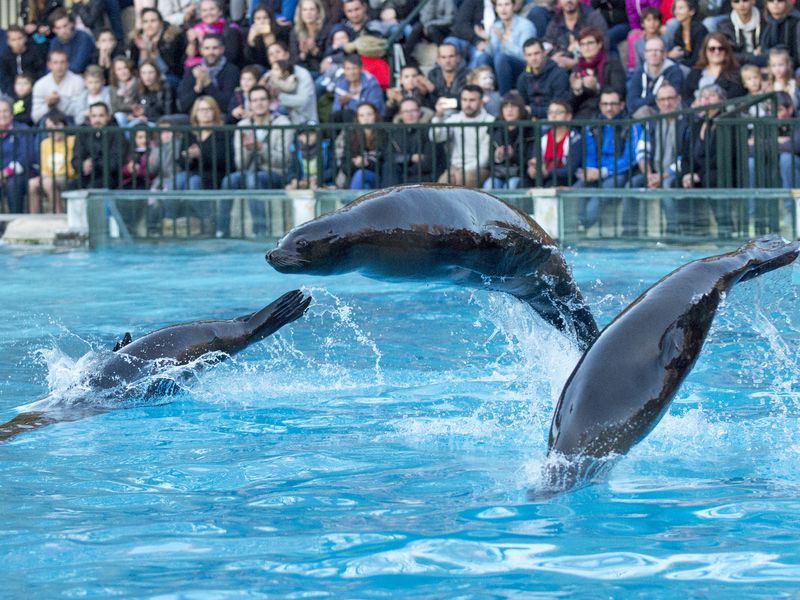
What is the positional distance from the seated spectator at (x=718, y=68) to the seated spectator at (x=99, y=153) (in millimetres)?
6745

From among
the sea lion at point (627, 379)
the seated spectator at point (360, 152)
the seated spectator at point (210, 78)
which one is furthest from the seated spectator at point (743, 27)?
the sea lion at point (627, 379)

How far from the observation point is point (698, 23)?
51.5 feet

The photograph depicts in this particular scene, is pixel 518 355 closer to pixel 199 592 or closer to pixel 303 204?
pixel 199 592

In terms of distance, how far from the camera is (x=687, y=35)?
1565 centimetres

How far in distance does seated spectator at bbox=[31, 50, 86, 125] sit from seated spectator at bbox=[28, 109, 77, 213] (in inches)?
32.5

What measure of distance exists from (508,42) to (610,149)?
242cm

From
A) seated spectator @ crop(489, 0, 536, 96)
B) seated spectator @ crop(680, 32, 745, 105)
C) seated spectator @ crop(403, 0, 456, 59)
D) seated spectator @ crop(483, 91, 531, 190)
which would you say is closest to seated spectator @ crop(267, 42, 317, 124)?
seated spectator @ crop(403, 0, 456, 59)

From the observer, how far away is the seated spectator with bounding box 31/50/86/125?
17.9 meters

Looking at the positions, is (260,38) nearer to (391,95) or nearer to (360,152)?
(391,95)

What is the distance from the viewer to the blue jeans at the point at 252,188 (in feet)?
48.8

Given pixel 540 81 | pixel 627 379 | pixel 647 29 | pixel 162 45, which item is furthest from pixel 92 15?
pixel 627 379

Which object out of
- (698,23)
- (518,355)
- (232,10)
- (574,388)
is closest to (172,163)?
(232,10)

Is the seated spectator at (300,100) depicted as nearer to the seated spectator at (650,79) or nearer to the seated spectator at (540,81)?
the seated spectator at (540,81)

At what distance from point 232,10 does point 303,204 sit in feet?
18.1
